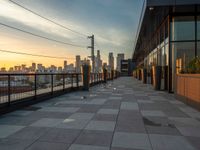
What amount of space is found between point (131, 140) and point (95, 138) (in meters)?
0.75

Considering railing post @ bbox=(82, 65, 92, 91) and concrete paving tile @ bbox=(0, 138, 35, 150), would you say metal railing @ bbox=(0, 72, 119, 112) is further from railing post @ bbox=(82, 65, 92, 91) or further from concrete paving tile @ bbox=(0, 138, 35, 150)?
concrete paving tile @ bbox=(0, 138, 35, 150)

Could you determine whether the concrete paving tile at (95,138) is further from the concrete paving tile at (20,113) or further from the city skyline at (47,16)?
the city skyline at (47,16)

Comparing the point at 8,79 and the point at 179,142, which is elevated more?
the point at 8,79

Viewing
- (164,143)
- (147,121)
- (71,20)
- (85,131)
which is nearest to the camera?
(164,143)

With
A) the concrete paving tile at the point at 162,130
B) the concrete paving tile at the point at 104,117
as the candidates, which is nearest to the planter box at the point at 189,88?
the concrete paving tile at the point at 162,130

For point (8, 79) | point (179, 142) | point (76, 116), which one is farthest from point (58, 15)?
point (179, 142)

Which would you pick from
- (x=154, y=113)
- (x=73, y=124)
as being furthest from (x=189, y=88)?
(x=73, y=124)

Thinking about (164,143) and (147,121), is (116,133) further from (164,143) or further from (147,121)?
(147,121)

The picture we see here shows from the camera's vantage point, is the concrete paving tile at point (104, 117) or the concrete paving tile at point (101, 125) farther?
the concrete paving tile at point (104, 117)

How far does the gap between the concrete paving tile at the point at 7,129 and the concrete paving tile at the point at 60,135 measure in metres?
0.81

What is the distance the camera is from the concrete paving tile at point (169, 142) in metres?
3.92

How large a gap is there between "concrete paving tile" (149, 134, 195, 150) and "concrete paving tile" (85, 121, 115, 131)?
1068 millimetres

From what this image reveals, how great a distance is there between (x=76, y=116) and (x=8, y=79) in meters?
2.77

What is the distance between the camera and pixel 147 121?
5.89 metres
